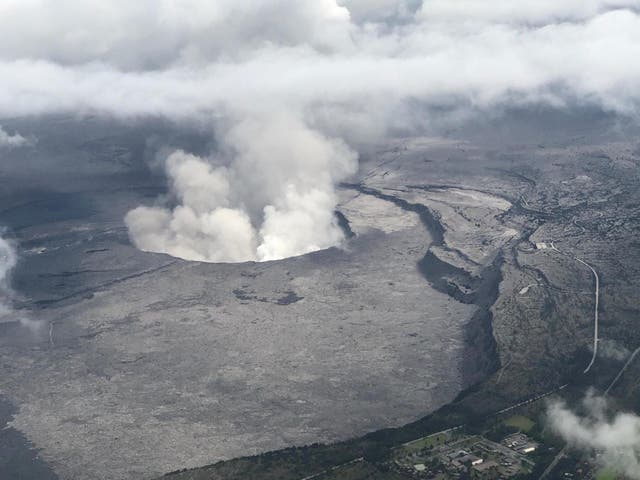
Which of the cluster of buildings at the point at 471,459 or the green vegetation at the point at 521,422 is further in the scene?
the green vegetation at the point at 521,422

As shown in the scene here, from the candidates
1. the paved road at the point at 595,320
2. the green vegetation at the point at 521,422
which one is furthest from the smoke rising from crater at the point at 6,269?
the paved road at the point at 595,320

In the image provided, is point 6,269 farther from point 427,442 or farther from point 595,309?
point 595,309

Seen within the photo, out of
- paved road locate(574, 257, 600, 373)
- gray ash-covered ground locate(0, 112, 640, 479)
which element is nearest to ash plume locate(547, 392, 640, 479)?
gray ash-covered ground locate(0, 112, 640, 479)

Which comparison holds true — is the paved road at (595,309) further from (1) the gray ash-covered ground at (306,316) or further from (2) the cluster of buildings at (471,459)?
(2) the cluster of buildings at (471,459)

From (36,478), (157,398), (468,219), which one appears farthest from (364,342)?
(468,219)

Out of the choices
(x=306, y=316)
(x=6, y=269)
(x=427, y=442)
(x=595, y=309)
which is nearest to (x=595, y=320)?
(x=595, y=309)

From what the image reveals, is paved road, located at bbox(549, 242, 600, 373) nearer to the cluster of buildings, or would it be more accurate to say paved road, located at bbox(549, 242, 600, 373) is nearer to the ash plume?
the ash plume

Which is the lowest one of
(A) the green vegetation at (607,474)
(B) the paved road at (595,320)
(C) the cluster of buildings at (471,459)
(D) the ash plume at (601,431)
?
(C) the cluster of buildings at (471,459)
